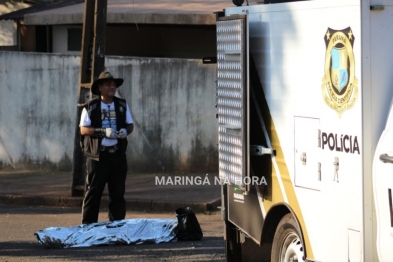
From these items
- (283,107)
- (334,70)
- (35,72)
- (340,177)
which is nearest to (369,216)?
(340,177)

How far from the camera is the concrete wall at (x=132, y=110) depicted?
14.6 metres

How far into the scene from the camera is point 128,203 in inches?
499

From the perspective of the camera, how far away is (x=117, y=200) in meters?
9.96

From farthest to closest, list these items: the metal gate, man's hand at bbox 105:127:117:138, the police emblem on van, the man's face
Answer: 1. the man's face
2. man's hand at bbox 105:127:117:138
3. the metal gate
4. the police emblem on van

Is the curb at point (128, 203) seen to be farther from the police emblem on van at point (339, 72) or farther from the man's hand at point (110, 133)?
the police emblem on van at point (339, 72)

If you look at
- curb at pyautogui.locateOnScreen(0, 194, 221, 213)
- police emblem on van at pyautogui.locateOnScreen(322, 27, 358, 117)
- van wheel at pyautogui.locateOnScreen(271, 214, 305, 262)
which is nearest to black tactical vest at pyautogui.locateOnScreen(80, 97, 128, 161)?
curb at pyautogui.locateOnScreen(0, 194, 221, 213)

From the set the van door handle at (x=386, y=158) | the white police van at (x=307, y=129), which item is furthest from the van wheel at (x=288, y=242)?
the van door handle at (x=386, y=158)

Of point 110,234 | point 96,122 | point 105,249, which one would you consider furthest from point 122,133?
point 105,249

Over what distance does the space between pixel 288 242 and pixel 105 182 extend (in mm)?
3960

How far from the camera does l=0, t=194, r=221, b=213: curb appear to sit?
12117 millimetres

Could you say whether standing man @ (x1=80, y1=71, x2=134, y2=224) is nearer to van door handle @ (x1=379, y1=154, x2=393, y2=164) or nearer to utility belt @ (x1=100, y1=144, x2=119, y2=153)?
utility belt @ (x1=100, y1=144, x2=119, y2=153)

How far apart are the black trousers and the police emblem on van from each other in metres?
4.59

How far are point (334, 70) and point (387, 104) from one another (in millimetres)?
464

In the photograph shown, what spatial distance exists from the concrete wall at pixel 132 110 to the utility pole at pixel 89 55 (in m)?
2.19
